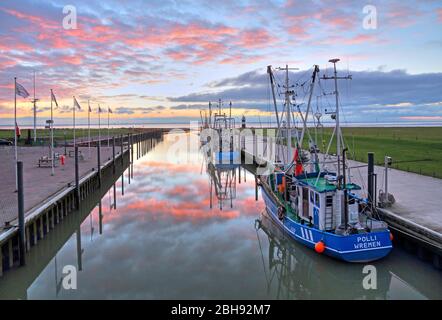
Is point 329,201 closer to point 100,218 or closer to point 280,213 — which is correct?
point 280,213

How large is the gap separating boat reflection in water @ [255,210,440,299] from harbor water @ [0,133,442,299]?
43 mm

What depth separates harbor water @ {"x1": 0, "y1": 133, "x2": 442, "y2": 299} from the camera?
16094 mm

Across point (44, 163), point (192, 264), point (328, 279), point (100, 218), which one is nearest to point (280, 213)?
point (328, 279)

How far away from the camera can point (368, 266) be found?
17.6m

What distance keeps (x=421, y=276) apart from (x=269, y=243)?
8583 millimetres

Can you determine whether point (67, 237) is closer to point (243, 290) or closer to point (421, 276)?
point (243, 290)

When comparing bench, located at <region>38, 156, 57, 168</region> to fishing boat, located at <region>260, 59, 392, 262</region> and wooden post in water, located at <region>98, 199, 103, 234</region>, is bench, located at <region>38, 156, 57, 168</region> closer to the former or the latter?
wooden post in water, located at <region>98, 199, 103, 234</region>

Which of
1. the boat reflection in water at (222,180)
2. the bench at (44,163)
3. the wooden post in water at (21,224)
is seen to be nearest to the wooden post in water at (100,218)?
the wooden post in water at (21,224)

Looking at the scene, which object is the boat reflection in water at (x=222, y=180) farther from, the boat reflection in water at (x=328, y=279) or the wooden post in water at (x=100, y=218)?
the boat reflection in water at (x=328, y=279)

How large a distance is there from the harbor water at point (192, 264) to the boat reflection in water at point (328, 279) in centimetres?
4

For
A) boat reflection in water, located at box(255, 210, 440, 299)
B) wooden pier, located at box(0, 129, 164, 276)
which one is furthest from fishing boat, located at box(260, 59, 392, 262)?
wooden pier, located at box(0, 129, 164, 276)

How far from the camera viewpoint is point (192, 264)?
1903 centimetres
